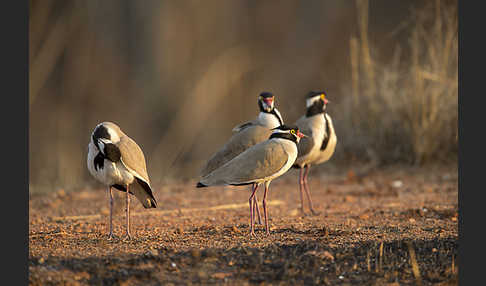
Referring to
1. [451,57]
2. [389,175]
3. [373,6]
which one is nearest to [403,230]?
[389,175]

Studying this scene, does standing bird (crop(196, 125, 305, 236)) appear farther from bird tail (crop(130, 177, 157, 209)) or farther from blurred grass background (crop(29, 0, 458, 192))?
blurred grass background (crop(29, 0, 458, 192))

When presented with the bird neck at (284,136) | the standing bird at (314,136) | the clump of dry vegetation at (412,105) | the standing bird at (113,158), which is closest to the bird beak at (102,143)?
the standing bird at (113,158)

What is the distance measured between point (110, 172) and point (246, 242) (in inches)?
47.3

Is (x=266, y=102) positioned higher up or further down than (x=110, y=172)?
higher up

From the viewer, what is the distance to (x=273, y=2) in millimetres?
17094

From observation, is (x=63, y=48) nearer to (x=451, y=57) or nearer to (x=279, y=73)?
(x=279, y=73)

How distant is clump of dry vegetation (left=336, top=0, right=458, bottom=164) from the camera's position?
891cm

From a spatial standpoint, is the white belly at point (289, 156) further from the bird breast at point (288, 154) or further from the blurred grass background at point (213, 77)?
the blurred grass background at point (213, 77)

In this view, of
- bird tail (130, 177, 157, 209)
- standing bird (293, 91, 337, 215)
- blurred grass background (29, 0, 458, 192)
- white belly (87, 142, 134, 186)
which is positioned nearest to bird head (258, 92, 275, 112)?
standing bird (293, 91, 337, 215)

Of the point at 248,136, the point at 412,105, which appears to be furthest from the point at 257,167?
the point at 412,105

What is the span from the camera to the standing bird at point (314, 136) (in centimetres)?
668

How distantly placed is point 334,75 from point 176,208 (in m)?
8.51

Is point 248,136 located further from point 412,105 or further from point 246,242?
point 412,105

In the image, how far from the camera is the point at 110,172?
480 cm
